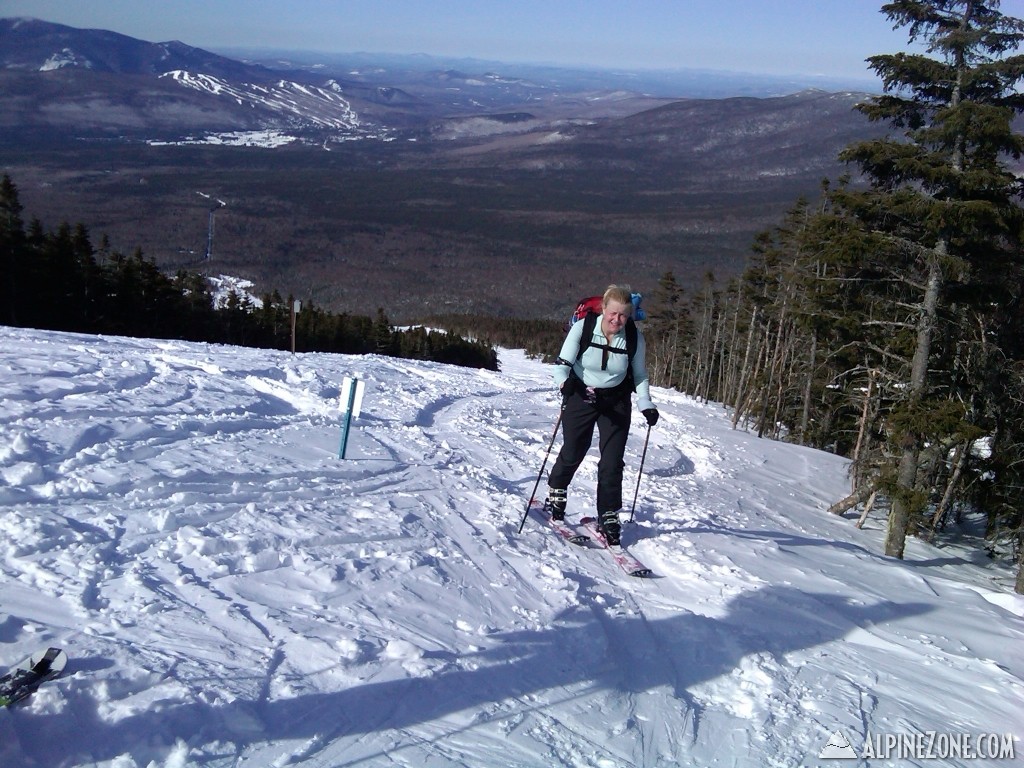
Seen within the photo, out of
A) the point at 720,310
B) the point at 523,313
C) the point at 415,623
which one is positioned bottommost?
the point at 523,313

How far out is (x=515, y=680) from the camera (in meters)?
4.19

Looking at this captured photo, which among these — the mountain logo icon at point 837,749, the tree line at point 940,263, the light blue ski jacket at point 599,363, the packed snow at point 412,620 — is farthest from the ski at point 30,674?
the tree line at point 940,263

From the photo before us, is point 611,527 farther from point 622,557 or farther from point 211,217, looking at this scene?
point 211,217

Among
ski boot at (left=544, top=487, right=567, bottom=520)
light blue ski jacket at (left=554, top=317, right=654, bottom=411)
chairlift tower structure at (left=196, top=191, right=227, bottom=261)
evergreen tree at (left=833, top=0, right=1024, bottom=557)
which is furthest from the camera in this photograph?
chairlift tower structure at (left=196, top=191, right=227, bottom=261)

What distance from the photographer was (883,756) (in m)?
4.09

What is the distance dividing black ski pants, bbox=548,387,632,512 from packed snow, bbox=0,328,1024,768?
1.80 ft

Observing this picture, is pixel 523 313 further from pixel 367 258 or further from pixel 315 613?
pixel 315 613

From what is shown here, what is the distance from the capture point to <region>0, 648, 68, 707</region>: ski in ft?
10.3

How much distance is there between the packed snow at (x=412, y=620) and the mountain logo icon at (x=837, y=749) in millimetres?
13

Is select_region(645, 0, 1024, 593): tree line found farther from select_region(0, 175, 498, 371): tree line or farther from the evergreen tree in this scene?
select_region(0, 175, 498, 371): tree line

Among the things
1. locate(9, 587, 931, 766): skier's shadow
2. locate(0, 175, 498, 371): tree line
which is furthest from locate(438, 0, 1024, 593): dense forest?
locate(0, 175, 498, 371): tree line

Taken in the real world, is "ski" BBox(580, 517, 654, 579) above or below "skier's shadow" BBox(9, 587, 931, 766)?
below

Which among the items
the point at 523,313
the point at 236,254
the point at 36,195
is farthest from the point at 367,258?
the point at 36,195

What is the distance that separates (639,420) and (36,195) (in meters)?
177
